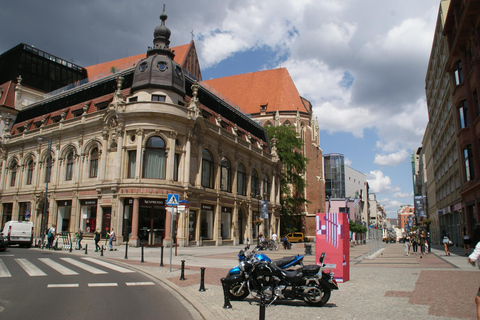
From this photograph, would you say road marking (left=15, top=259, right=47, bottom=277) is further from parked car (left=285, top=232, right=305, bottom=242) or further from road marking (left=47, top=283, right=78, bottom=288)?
parked car (left=285, top=232, right=305, bottom=242)

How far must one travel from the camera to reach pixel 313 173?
2662 inches

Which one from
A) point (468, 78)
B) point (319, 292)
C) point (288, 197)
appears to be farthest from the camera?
point (288, 197)

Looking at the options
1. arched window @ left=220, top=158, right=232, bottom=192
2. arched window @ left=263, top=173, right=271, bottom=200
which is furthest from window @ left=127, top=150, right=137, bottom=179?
arched window @ left=263, top=173, right=271, bottom=200

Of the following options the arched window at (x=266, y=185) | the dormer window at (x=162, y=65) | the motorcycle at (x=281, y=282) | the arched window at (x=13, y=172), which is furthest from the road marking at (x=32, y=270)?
the arched window at (x=266, y=185)

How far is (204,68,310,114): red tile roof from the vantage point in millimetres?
68625

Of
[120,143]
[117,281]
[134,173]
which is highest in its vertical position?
[120,143]

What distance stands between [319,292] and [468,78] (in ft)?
83.3

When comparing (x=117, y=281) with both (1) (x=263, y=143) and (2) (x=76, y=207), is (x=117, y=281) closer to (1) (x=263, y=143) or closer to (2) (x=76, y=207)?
(2) (x=76, y=207)

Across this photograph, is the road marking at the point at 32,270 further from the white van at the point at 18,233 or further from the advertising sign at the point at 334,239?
the white van at the point at 18,233

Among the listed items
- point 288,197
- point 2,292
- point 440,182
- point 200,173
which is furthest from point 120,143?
point 440,182

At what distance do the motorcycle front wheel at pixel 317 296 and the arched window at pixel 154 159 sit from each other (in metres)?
23.7

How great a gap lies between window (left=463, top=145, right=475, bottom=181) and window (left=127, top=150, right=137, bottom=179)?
26321mm

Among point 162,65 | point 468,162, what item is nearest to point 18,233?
point 162,65

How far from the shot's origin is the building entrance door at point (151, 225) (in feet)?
95.7
